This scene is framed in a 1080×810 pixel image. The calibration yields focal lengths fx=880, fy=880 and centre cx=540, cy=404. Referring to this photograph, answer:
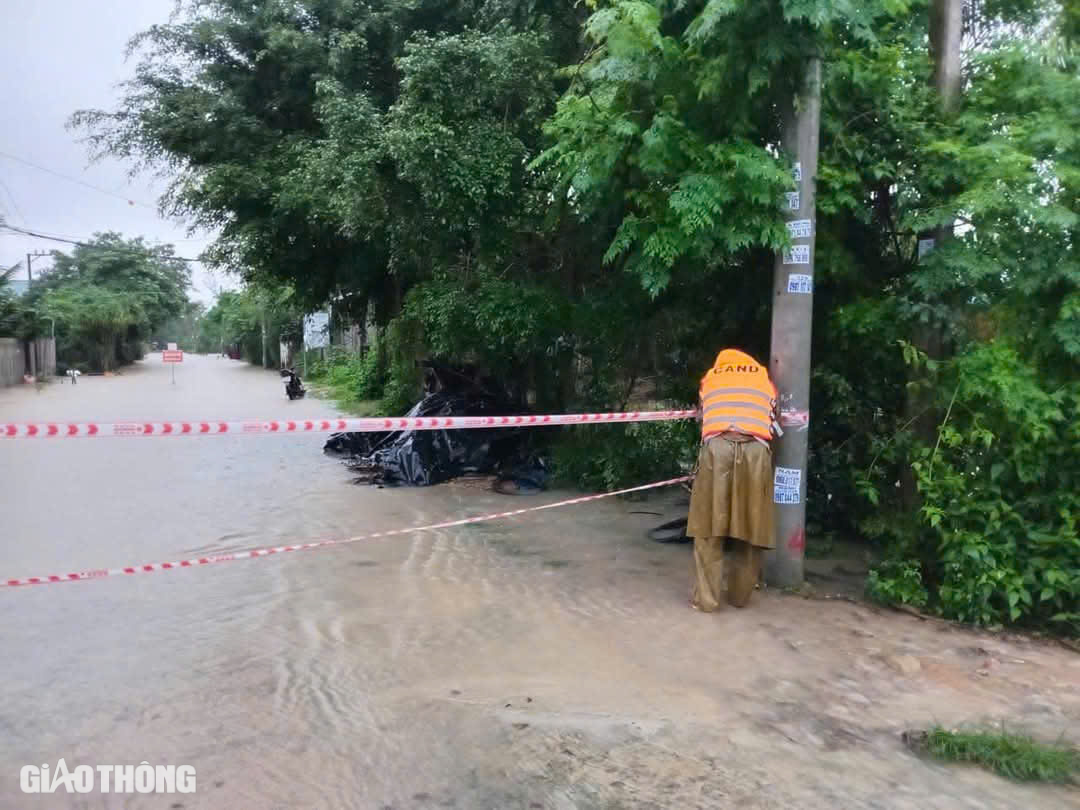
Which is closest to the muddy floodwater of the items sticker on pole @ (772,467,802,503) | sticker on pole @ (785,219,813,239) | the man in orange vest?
the man in orange vest

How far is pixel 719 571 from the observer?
5.73m

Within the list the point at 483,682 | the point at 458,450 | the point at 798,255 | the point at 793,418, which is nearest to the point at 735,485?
the point at 793,418

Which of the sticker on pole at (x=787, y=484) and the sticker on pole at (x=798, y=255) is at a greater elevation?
the sticker on pole at (x=798, y=255)

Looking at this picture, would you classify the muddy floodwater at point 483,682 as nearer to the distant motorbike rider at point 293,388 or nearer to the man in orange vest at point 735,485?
the man in orange vest at point 735,485

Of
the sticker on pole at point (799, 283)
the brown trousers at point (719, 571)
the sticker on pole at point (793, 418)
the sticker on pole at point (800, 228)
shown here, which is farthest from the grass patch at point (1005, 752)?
the sticker on pole at point (800, 228)

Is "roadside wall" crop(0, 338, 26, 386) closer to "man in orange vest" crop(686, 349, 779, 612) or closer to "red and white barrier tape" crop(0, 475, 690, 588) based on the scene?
"red and white barrier tape" crop(0, 475, 690, 588)

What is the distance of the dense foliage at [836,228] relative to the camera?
5242 millimetres

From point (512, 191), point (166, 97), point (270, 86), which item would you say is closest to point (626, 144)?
point (512, 191)

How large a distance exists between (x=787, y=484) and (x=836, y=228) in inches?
76.3

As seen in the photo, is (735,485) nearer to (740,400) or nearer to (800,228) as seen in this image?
(740,400)

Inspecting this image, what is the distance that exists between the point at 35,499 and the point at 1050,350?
33.2 ft

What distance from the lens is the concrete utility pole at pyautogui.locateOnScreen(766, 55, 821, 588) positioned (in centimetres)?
585

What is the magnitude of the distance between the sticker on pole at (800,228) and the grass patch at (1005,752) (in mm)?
3201

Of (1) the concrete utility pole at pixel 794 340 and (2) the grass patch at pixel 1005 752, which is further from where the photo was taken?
(1) the concrete utility pole at pixel 794 340
